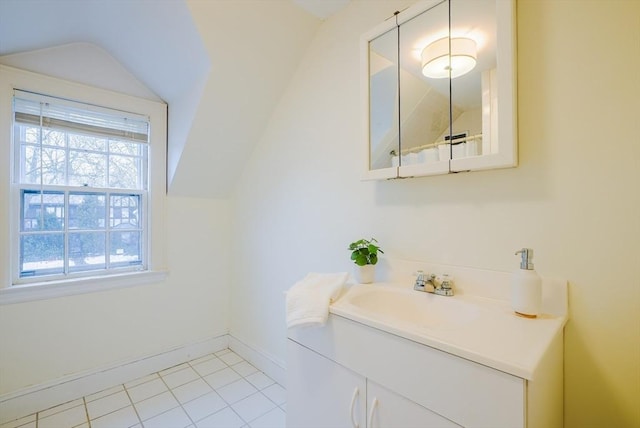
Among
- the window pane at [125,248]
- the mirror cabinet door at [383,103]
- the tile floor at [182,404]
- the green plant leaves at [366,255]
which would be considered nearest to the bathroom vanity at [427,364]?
the green plant leaves at [366,255]

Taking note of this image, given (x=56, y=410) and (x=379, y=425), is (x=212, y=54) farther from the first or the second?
(x=56, y=410)

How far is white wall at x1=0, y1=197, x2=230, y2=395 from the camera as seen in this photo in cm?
176

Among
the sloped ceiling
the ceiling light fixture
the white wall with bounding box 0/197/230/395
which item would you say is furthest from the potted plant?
the white wall with bounding box 0/197/230/395

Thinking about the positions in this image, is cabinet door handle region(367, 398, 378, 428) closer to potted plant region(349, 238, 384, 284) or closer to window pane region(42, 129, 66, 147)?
potted plant region(349, 238, 384, 284)

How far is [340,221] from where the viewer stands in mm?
1672

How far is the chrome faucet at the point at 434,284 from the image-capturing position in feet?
3.75

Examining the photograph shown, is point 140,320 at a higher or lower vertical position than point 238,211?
lower

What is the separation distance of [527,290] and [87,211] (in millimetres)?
2559

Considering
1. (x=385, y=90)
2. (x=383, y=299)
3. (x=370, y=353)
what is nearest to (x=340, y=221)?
(x=383, y=299)

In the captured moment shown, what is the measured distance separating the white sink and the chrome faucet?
24 millimetres

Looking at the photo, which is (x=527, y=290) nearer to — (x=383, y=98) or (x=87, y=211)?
(x=383, y=98)

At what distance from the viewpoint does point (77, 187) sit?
197 cm

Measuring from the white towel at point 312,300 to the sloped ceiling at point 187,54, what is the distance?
1.40 m

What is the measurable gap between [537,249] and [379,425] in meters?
0.79
